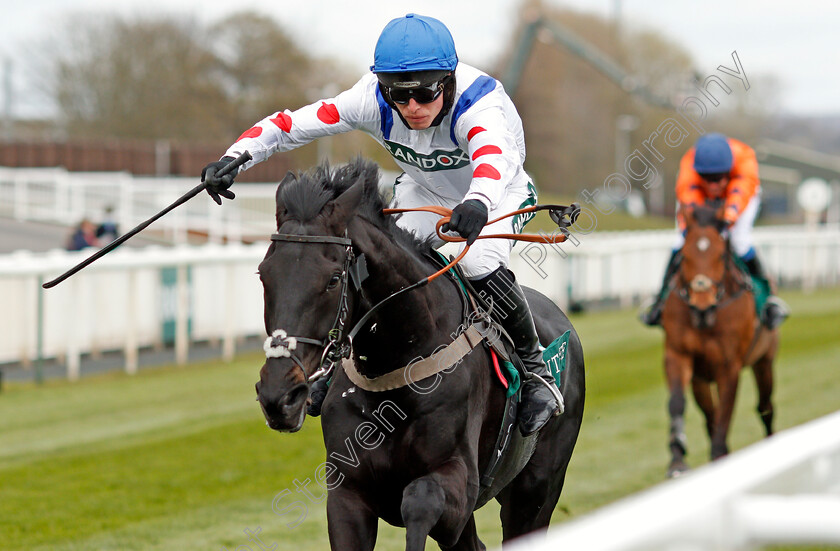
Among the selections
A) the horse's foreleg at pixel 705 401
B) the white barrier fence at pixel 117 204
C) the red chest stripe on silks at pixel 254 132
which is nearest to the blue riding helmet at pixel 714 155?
the horse's foreleg at pixel 705 401

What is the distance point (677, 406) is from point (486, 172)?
158 inches

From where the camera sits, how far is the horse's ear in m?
2.91

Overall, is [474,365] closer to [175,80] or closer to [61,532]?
[61,532]

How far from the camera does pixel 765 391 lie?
757 centimetres

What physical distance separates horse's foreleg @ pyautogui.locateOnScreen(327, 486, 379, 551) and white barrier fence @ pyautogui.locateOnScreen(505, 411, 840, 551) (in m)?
1.07

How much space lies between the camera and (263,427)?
7855mm

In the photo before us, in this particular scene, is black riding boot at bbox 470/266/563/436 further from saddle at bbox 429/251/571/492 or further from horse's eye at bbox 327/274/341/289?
horse's eye at bbox 327/274/341/289

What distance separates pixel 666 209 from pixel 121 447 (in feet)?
163

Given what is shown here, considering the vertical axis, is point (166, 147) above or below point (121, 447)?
above

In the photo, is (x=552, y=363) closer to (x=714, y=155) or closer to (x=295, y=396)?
(x=295, y=396)

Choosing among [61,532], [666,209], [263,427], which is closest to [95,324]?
[263,427]

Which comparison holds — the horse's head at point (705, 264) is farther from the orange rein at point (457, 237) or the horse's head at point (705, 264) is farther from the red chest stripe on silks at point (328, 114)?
the red chest stripe on silks at point (328, 114)

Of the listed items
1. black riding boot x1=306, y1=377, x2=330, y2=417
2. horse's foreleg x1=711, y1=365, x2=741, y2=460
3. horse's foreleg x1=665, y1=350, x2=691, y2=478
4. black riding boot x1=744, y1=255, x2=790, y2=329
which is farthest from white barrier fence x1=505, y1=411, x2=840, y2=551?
black riding boot x1=744, y1=255, x2=790, y2=329

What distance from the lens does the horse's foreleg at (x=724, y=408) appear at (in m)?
6.62
